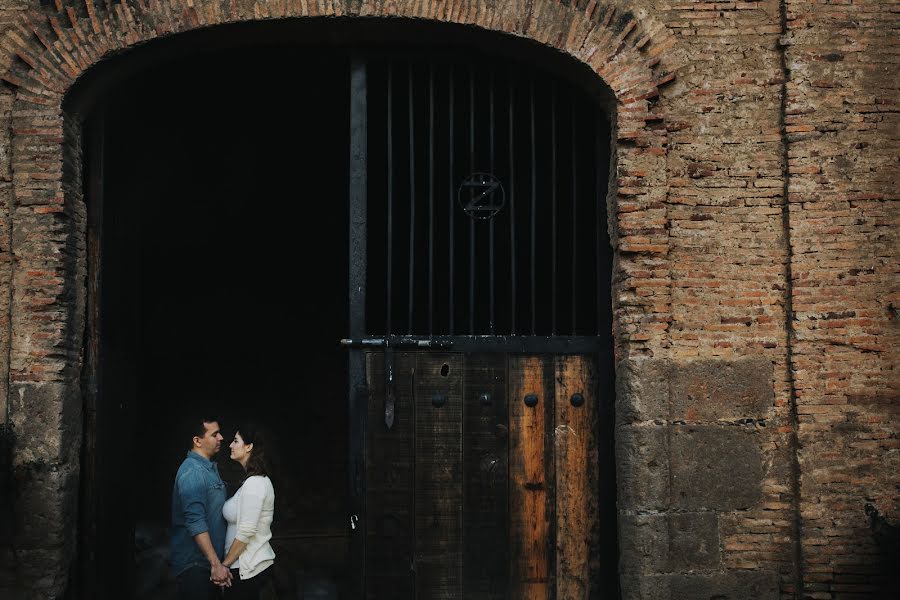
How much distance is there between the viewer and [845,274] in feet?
15.4

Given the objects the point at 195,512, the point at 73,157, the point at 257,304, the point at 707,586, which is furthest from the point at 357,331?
the point at 257,304

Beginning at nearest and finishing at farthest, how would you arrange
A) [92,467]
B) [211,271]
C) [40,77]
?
[40,77], [92,467], [211,271]

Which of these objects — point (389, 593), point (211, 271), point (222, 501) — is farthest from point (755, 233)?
point (211, 271)

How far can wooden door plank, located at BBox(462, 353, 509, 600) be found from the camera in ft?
16.1

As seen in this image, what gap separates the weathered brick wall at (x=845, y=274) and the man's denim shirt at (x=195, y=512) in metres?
3.34

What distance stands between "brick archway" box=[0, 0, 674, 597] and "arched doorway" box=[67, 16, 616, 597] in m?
0.21

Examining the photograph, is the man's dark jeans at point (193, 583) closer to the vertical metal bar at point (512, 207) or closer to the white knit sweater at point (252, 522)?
the white knit sweater at point (252, 522)

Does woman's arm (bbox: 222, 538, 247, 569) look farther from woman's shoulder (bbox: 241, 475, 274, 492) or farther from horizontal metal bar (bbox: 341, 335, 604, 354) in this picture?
horizontal metal bar (bbox: 341, 335, 604, 354)

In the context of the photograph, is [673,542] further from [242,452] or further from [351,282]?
[242,452]

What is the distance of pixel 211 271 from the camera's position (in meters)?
9.55

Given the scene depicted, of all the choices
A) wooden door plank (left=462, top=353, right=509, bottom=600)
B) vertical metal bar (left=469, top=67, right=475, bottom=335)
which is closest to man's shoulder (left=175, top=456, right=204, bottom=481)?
wooden door plank (left=462, top=353, right=509, bottom=600)

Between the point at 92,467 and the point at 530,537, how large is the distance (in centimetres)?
268

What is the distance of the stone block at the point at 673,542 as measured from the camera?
4629mm

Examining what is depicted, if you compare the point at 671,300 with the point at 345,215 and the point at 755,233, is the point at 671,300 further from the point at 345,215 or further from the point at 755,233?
the point at 345,215
